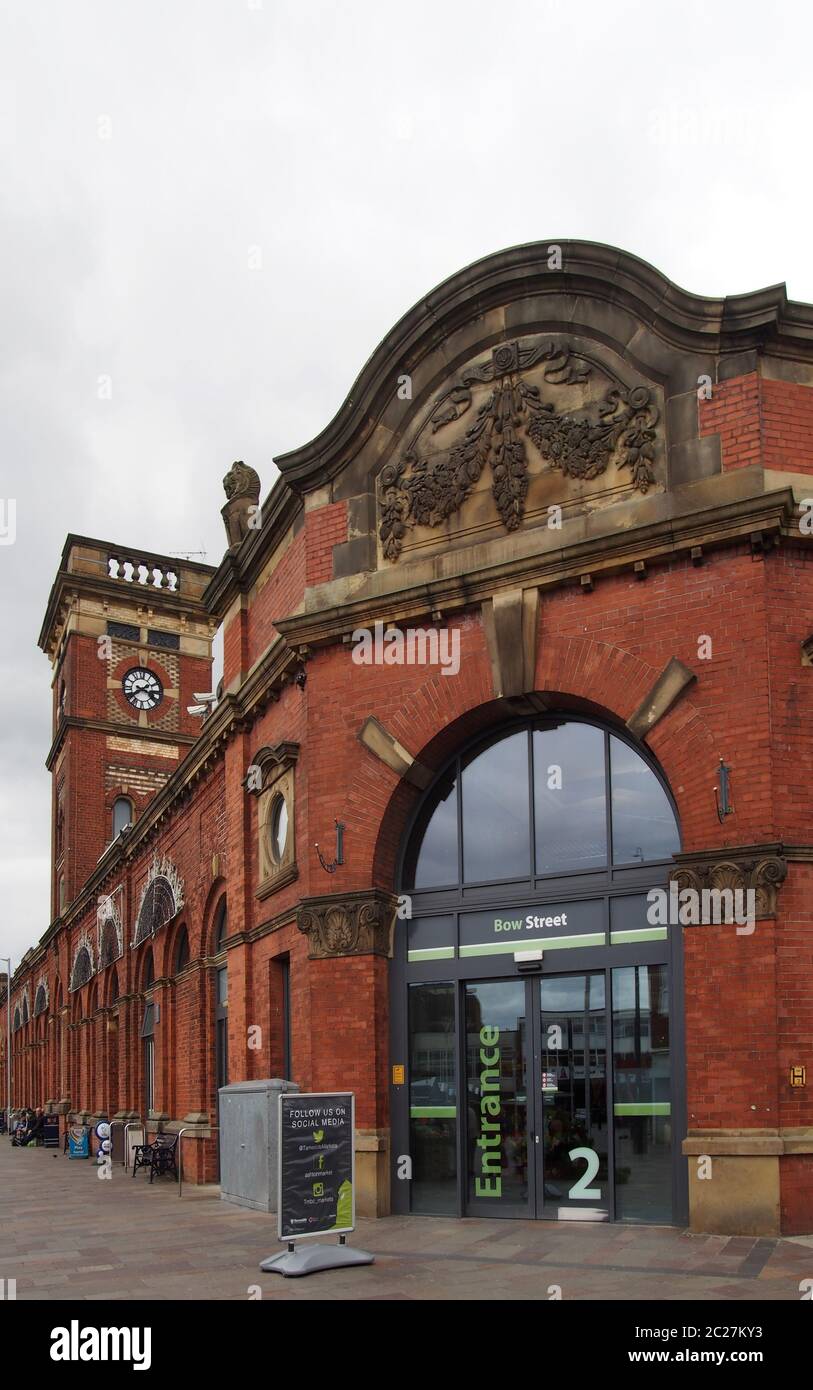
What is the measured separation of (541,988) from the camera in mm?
Result: 14523

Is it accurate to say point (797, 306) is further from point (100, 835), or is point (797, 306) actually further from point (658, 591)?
point (100, 835)

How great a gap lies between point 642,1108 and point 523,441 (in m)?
6.93

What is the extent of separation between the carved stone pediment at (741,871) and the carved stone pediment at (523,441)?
3766mm

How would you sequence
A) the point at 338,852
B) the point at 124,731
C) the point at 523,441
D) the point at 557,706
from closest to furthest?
the point at 557,706 → the point at 523,441 → the point at 338,852 → the point at 124,731

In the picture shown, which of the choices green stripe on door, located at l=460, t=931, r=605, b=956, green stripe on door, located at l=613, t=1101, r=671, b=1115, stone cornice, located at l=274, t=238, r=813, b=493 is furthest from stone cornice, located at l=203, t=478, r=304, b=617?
green stripe on door, located at l=613, t=1101, r=671, b=1115

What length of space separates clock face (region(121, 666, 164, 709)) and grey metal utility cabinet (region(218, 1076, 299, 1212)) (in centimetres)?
3695

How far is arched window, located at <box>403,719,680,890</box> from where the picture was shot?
557 inches

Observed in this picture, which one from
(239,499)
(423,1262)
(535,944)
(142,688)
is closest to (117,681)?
(142,688)

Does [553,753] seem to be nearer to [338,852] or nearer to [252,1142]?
[338,852]

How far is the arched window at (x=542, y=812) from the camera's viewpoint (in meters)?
14.2

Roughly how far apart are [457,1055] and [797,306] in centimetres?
840

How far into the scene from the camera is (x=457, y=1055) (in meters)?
15.0
